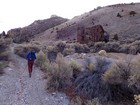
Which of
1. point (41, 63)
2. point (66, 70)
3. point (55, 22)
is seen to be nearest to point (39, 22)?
point (55, 22)

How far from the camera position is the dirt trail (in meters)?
15.1

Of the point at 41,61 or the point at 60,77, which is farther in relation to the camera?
the point at 41,61

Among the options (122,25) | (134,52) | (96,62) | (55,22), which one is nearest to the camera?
(96,62)

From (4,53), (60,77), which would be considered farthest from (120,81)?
(4,53)

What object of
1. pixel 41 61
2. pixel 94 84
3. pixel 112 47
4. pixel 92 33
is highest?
pixel 92 33

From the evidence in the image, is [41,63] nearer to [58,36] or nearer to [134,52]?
[134,52]

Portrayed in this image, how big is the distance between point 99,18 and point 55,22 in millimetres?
23572

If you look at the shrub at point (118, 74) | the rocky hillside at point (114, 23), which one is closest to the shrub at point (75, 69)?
the shrub at point (118, 74)

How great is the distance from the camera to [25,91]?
16938mm

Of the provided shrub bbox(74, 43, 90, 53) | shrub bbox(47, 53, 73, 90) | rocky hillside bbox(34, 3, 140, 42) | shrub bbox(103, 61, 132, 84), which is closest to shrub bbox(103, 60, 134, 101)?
shrub bbox(103, 61, 132, 84)

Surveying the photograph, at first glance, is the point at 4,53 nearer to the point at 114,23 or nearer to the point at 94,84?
the point at 94,84

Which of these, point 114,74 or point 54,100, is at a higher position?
point 114,74

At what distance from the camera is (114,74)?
1505cm

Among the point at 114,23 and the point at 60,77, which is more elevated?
the point at 114,23
